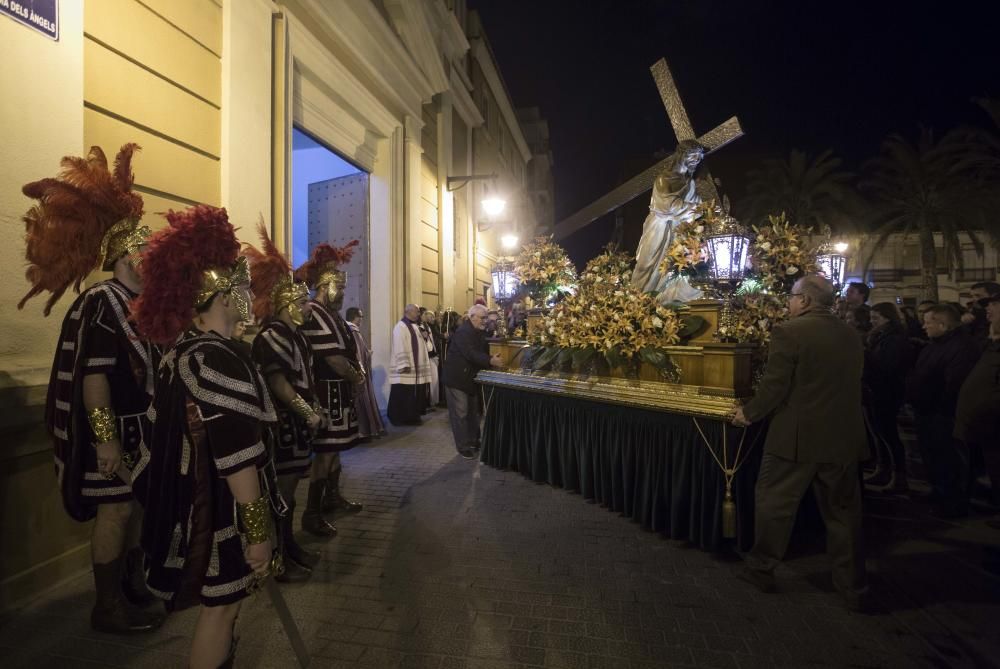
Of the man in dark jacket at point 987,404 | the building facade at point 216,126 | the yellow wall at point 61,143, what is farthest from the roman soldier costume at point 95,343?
the man in dark jacket at point 987,404

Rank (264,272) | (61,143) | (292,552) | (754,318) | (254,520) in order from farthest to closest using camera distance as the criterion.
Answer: (754,318)
(264,272)
(292,552)
(61,143)
(254,520)

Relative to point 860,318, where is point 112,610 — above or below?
below

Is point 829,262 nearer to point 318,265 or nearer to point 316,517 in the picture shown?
point 318,265

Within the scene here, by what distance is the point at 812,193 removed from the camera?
22.1 metres

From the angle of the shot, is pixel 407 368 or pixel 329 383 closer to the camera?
pixel 329 383

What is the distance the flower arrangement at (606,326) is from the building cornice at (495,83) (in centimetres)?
1201

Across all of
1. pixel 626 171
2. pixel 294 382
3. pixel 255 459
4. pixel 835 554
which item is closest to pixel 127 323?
pixel 294 382

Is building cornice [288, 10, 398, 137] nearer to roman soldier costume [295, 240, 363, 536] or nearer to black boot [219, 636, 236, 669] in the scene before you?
roman soldier costume [295, 240, 363, 536]

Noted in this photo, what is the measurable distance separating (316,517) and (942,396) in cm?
584

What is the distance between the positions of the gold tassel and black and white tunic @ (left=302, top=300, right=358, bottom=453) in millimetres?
2998

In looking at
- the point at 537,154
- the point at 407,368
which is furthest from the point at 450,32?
the point at 537,154

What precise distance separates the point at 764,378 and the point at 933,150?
21458mm

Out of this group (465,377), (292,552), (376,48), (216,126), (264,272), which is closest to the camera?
(292,552)

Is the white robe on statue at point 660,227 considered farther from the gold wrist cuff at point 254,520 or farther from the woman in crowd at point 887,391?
the gold wrist cuff at point 254,520
